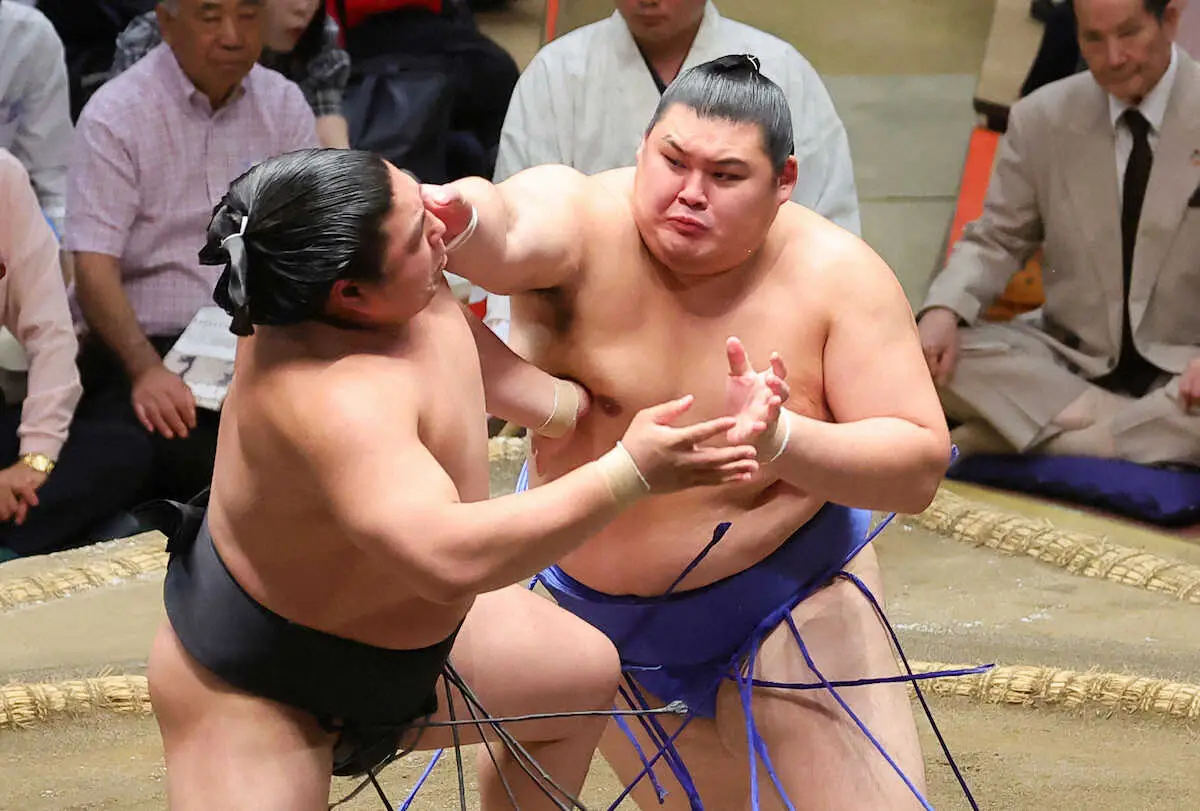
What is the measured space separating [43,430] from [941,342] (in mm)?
2241

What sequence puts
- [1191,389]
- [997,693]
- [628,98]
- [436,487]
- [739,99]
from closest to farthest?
[436,487], [739,99], [997,693], [628,98], [1191,389]

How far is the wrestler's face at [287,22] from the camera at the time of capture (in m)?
3.74

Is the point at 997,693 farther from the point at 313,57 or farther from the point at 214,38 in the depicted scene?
the point at 313,57

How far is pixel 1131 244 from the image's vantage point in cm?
405

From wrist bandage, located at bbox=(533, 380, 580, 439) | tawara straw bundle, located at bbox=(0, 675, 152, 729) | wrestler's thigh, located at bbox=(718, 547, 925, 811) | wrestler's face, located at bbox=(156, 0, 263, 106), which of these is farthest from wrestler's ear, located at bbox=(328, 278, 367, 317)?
wrestler's face, located at bbox=(156, 0, 263, 106)

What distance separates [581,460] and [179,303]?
1.89 metres

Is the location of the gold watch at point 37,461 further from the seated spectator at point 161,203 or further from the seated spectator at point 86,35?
the seated spectator at point 86,35

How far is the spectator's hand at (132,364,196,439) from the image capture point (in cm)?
333

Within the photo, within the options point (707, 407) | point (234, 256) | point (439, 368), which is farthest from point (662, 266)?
point (234, 256)

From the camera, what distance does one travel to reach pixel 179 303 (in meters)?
3.52

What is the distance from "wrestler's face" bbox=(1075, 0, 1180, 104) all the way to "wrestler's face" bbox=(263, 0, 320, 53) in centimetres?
194

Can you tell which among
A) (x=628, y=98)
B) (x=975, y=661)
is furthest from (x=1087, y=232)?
(x=975, y=661)

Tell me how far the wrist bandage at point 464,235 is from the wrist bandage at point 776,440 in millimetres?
379

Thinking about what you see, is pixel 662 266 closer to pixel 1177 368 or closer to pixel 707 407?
pixel 707 407
